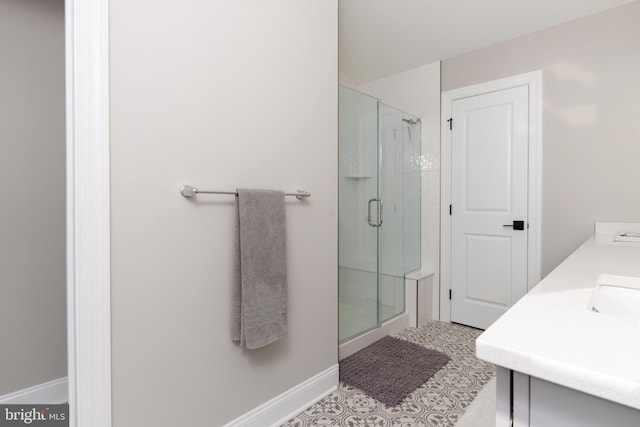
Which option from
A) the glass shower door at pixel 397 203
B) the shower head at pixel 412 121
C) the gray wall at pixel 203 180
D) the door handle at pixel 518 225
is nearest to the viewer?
the gray wall at pixel 203 180

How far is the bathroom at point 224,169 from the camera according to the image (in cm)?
113

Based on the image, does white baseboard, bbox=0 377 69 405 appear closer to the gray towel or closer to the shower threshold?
the gray towel

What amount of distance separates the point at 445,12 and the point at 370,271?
2.01 m

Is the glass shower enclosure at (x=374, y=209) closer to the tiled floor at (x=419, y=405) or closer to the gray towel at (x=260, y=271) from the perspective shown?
the tiled floor at (x=419, y=405)

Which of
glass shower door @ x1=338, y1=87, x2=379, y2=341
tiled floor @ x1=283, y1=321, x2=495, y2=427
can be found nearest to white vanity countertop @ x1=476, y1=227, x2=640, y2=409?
tiled floor @ x1=283, y1=321, x2=495, y2=427

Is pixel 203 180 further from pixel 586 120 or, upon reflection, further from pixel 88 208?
pixel 586 120

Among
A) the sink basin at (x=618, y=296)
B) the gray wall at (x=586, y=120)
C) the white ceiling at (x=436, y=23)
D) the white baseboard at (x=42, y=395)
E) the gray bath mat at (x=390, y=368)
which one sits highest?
the white ceiling at (x=436, y=23)

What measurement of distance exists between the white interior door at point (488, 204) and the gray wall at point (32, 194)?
2.93 meters

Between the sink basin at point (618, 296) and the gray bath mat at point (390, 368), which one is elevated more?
the sink basin at point (618, 296)

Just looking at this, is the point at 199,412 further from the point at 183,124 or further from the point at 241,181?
the point at 183,124

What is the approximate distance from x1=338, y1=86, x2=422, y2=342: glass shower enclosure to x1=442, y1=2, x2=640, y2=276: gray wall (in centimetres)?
102

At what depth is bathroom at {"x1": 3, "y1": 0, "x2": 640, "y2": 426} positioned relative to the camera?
1127mm

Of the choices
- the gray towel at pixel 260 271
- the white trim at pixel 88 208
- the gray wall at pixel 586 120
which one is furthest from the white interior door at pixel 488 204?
the white trim at pixel 88 208

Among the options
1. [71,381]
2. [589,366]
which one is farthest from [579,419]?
[71,381]
